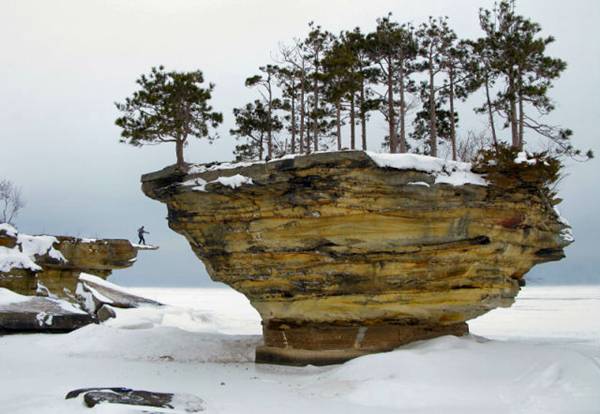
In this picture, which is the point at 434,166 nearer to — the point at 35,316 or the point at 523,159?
the point at 523,159

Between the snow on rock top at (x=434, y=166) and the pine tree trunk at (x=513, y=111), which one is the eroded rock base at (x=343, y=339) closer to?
the snow on rock top at (x=434, y=166)

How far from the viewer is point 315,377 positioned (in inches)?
571

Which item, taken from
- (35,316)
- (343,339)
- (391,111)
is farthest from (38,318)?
(391,111)

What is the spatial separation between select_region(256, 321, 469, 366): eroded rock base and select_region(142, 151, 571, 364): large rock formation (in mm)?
30

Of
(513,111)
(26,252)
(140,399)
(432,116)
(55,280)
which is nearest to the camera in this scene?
(140,399)

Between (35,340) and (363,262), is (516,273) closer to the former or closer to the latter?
(363,262)

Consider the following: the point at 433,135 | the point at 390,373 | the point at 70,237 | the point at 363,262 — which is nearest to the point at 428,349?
the point at 390,373

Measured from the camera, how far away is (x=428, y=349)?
585 inches

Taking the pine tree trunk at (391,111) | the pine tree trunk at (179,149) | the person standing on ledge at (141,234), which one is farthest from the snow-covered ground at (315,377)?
the person standing on ledge at (141,234)

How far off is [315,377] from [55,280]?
2172 centimetres

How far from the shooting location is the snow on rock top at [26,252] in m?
27.0

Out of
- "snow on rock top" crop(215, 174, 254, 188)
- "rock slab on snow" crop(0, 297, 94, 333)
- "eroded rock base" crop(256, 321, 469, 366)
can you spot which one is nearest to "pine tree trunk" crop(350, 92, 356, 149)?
"snow on rock top" crop(215, 174, 254, 188)

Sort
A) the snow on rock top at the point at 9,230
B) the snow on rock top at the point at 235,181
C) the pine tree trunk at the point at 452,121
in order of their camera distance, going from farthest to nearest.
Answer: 1. the snow on rock top at the point at 9,230
2. the pine tree trunk at the point at 452,121
3. the snow on rock top at the point at 235,181

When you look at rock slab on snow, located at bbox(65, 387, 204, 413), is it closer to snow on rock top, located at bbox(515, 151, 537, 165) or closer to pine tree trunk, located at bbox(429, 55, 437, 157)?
snow on rock top, located at bbox(515, 151, 537, 165)
